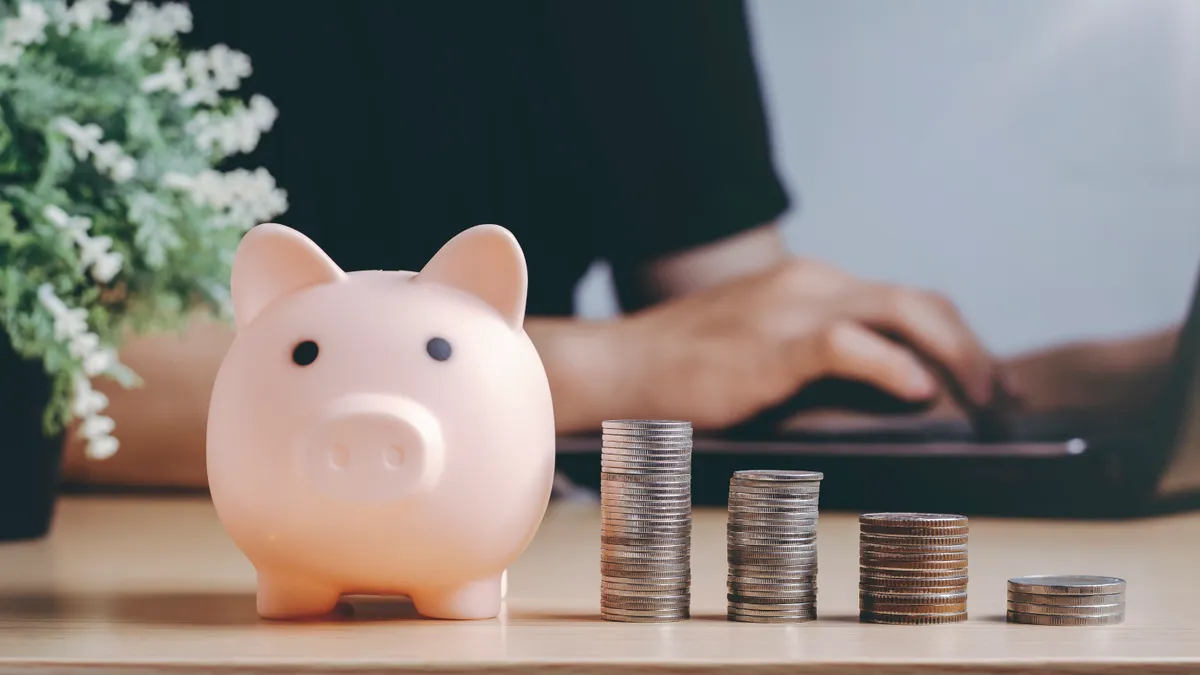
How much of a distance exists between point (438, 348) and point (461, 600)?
171 mm

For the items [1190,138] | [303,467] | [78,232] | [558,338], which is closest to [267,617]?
[303,467]

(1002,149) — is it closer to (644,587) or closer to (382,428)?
(644,587)

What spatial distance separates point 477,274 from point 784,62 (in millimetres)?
929

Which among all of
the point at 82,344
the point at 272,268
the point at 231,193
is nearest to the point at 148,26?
the point at 231,193

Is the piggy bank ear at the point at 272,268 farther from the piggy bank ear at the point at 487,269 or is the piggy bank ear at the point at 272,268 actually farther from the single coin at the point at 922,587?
the single coin at the point at 922,587

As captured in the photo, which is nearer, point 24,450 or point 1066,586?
point 1066,586

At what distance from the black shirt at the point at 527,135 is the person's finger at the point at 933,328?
0.18 metres

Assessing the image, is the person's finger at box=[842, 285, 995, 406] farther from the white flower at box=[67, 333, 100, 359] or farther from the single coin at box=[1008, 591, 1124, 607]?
the white flower at box=[67, 333, 100, 359]

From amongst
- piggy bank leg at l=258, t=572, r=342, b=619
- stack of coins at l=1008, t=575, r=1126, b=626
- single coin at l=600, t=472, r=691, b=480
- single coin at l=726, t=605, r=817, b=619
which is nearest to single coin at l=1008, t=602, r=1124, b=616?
stack of coins at l=1008, t=575, r=1126, b=626

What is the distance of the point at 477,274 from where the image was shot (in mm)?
851

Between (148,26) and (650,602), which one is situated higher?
(148,26)

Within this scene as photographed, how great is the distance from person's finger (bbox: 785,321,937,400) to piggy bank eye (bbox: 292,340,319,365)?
0.96 metres

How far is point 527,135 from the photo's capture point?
1688 millimetres

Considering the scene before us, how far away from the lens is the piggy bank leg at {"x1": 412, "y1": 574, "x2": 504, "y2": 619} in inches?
33.3
